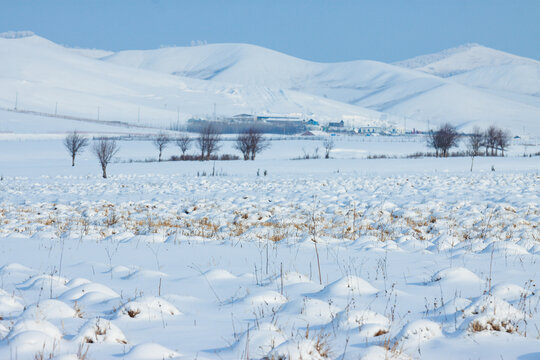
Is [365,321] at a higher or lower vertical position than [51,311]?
higher

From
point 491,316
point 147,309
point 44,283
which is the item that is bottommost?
point 44,283

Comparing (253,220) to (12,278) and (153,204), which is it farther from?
(12,278)

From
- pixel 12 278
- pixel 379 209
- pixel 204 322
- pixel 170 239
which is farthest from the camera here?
pixel 379 209

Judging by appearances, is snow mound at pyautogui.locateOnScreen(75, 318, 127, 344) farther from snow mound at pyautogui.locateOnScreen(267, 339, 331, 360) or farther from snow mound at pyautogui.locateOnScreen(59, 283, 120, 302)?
snow mound at pyautogui.locateOnScreen(59, 283, 120, 302)

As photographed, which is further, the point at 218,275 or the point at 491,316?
the point at 218,275

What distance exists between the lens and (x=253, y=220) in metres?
13.0

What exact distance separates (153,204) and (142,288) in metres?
11.5

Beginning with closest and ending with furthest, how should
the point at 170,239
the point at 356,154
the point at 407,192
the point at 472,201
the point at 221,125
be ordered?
the point at 170,239 → the point at 472,201 → the point at 407,192 → the point at 356,154 → the point at 221,125

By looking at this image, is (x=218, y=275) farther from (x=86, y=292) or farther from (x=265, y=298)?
(x=86, y=292)

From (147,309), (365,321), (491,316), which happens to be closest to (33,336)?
(147,309)

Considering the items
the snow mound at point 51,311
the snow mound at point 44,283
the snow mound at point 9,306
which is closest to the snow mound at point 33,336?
the snow mound at point 51,311

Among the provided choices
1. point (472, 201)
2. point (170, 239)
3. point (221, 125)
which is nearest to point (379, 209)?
point (472, 201)

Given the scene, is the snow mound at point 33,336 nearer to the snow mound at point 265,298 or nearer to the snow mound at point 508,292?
the snow mound at point 265,298

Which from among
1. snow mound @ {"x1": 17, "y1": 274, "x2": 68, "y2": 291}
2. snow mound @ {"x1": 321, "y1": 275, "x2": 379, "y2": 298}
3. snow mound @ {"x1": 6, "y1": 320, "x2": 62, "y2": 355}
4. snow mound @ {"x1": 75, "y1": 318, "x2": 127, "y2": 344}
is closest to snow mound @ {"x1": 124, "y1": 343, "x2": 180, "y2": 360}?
snow mound @ {"x1": 75, "y1": 318, "x2": 127, "y2": 344}
